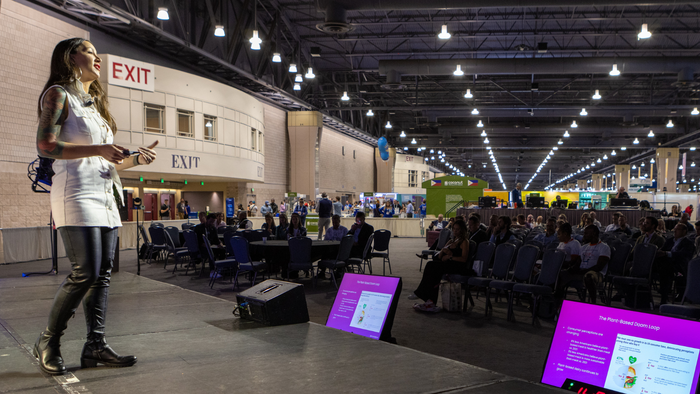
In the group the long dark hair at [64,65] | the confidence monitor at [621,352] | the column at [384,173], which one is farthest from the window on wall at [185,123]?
the column at [384,173]

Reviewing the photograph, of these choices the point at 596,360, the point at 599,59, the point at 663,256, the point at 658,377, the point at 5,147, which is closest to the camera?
the point at 658,377

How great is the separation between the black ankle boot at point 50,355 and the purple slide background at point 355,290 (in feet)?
6.95

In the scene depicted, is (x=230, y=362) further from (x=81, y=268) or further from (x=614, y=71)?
(x=614, y=71)

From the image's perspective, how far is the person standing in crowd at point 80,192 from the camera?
88.0 inches

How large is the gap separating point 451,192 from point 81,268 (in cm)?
1814

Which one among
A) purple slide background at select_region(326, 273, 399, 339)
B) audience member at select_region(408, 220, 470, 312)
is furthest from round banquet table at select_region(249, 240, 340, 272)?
purple slide background at select_region(326, 273, 399, 339)

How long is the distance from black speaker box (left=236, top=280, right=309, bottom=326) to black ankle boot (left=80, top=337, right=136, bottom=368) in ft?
3.53

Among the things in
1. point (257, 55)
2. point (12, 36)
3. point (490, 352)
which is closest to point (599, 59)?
point (257, 55)

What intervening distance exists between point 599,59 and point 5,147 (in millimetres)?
17468

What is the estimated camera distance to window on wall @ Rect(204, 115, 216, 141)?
1869 centimetres

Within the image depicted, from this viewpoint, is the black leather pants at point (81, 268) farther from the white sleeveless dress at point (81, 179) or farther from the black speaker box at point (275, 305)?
Result: the black speaker box at point (275, 305)

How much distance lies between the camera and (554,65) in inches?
649

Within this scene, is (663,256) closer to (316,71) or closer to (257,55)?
(257,55)

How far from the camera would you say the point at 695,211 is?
24.4 meters
